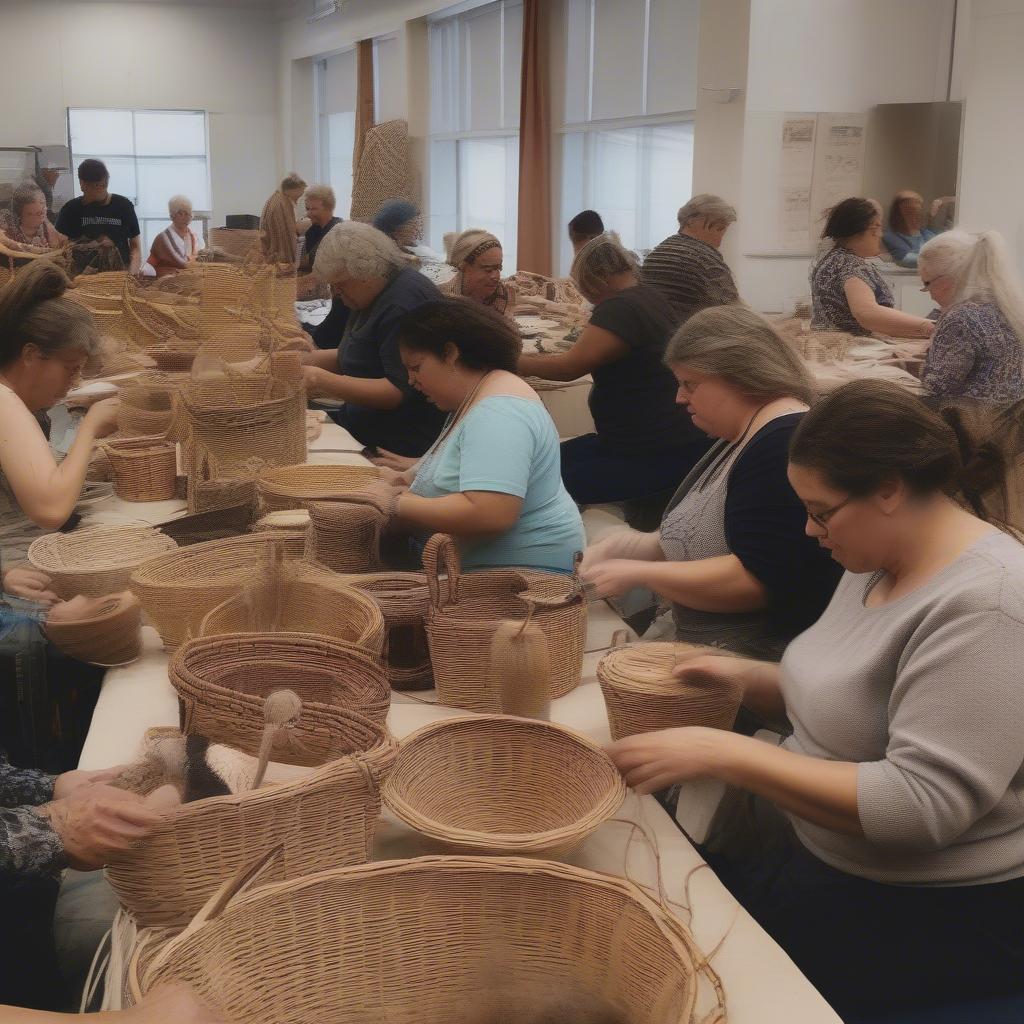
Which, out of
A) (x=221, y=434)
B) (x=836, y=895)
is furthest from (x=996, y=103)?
(x=836, y=895)

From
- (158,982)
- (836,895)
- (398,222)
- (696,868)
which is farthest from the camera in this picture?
(398,222)

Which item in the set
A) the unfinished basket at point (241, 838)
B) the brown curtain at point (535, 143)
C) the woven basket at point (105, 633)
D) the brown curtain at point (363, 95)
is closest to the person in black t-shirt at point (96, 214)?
the brown curtain at point (535, 143)

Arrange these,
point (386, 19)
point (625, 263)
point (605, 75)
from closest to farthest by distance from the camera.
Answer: point (625, 263), point (605, 75), point (386, 19)

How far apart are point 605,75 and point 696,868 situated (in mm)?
9043

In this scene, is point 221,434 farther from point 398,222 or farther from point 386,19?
point 386,19

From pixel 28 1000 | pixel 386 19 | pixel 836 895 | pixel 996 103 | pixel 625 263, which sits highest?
pixel 386 19

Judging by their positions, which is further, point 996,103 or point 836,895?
point 996,103

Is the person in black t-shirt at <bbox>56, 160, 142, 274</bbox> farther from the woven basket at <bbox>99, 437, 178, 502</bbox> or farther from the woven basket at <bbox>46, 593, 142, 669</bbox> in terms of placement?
the woven basket at <bbox>46, 593, 142, 669</bbox>

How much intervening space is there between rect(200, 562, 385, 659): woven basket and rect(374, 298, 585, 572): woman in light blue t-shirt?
353 mm

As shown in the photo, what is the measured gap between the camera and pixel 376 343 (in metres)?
4.12

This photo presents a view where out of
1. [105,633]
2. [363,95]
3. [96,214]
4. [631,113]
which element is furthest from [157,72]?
[105,633]

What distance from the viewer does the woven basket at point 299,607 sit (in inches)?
81.5

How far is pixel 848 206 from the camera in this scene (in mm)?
5113

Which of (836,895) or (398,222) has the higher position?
(398,222)
